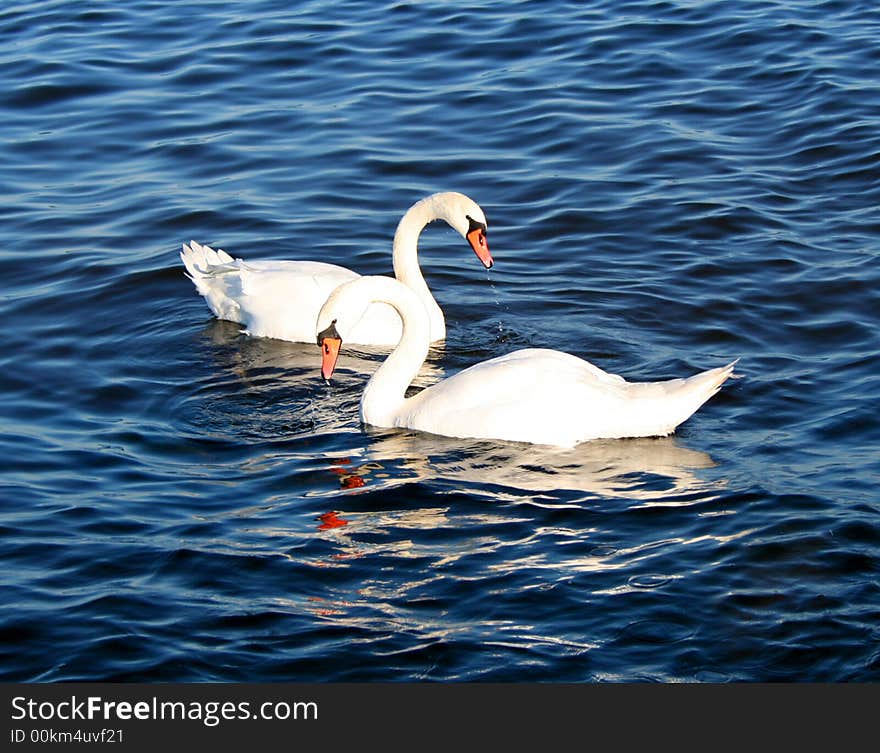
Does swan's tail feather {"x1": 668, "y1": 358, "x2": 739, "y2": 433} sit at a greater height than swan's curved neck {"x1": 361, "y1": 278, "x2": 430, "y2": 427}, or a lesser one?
lesser

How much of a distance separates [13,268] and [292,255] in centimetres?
226

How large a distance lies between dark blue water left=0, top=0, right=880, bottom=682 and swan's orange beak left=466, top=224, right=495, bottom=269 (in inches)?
23.4

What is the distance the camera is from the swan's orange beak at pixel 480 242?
10789 millimetres

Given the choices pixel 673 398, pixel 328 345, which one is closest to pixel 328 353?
pixel 328 345

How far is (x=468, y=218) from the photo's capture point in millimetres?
10891

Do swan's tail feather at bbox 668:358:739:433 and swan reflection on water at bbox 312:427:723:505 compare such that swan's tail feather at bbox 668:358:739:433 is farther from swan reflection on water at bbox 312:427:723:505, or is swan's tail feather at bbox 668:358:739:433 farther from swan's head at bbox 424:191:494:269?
swan's head at bbox 424:191:494:269

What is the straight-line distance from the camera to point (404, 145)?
14.7 metres

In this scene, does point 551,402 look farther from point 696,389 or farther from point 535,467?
point 696,389

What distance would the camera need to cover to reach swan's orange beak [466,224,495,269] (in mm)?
10789

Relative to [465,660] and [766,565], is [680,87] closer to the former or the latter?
[766,565]

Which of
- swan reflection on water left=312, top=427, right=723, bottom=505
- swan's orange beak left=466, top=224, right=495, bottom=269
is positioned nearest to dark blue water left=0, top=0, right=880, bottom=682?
swan reflection on water left=312, top=427, right=723, bottom=505

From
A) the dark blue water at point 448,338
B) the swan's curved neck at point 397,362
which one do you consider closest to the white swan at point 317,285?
the dark blue water at point 448,338

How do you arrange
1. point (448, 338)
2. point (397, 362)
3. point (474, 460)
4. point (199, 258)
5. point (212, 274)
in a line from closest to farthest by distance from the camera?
1. point (474, 460)
2. point (397, 362)
3. point (448, 338)
4. point (212, 274)
5. point (199, 258)

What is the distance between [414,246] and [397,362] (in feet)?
6.10
